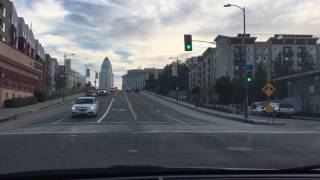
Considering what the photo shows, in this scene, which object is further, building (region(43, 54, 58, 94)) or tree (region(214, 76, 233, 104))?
building (region(43, 54, 58, 94))

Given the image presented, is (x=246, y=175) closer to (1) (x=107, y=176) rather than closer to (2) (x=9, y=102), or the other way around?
(1) (x=107, y=176)

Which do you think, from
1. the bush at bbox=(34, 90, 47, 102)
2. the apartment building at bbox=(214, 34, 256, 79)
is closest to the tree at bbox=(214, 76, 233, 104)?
the apartment building at bbox=(214, 34, 256, 79)

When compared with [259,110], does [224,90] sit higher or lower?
higher

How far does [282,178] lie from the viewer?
11.1 feet

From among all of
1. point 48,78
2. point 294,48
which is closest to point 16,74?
point 48,78

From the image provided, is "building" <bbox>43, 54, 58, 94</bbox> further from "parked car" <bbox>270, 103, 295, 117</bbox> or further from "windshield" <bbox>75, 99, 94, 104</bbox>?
"windshield" <bbox>75, 99, 94, 104</bbox>

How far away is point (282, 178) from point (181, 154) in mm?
14346

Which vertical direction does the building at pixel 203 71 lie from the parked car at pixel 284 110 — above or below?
above

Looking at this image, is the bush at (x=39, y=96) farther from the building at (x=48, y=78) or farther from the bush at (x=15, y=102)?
the building at (x=48, y=78)

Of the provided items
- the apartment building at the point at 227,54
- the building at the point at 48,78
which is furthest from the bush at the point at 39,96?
the apartment building at the point at 227,54

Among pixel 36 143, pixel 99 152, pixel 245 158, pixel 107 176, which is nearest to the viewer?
pixel 107 176

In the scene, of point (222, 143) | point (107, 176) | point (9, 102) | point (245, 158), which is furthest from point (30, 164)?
point (9, 102)

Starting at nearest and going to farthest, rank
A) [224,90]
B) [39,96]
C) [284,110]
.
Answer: [284,110]
[39,96]
[224,90]

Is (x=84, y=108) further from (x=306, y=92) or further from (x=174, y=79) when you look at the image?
(x=174, y=79)
